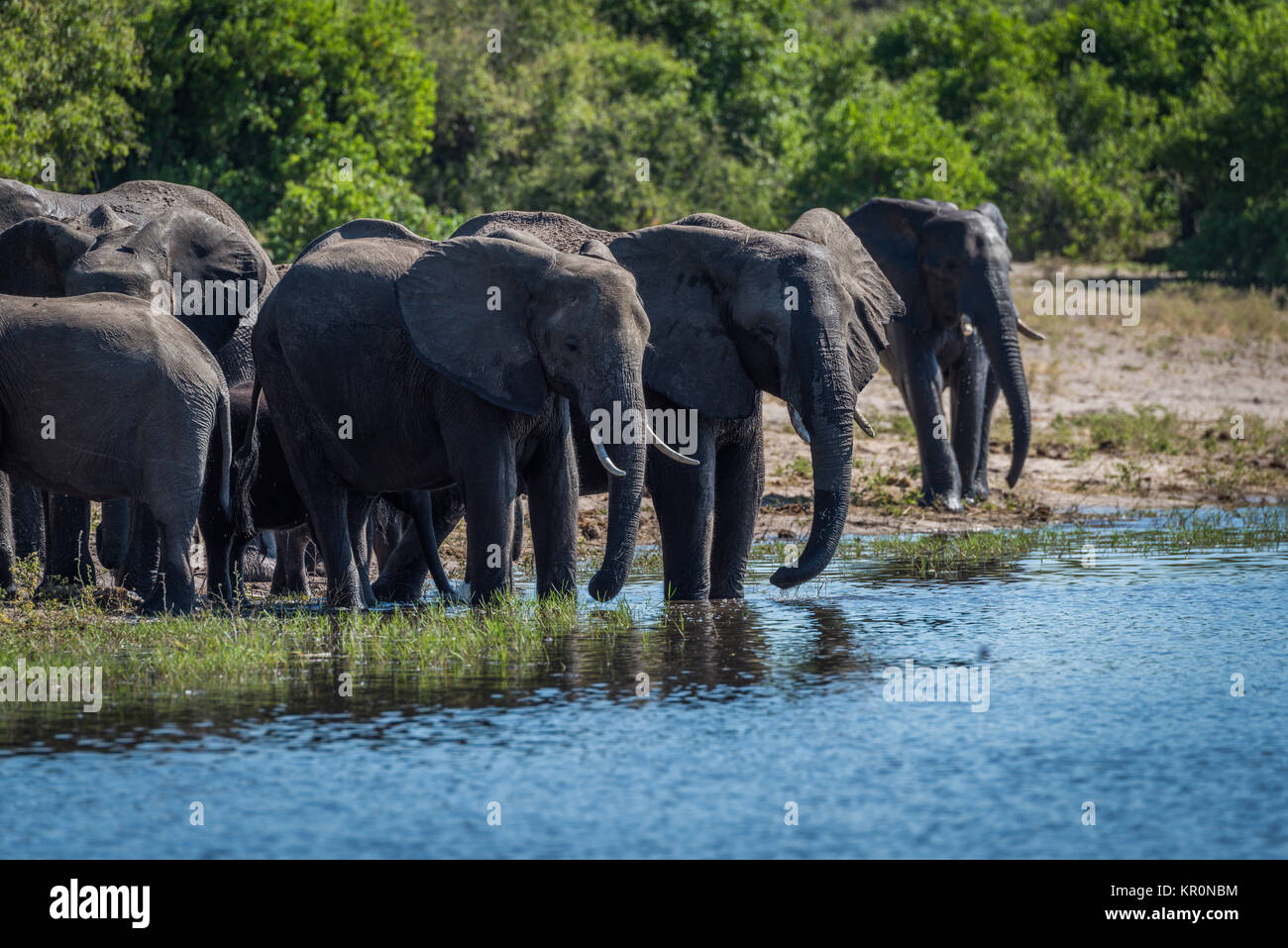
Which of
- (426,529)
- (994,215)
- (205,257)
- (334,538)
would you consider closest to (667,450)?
(426,529)

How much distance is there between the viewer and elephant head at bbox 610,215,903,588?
9977 millimetres

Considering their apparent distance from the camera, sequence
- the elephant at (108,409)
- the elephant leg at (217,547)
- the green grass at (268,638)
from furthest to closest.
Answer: the elephant leg at (217,547)
the elephant at (108,409)
the green grass at (268,638)

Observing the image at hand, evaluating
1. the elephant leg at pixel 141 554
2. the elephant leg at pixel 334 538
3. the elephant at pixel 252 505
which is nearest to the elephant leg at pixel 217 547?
the elephant at pixel 252 505

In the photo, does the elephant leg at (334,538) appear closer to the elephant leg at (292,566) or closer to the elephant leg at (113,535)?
the elephant leg at (292,566)

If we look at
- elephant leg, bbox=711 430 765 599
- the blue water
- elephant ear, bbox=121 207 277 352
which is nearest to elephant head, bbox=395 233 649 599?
the blue water

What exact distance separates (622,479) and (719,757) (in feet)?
7.61

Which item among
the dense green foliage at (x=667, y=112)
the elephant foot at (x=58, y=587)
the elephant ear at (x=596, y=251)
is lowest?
the elephant foot at (x=58, y=587)

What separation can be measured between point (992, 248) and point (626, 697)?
7.67 m

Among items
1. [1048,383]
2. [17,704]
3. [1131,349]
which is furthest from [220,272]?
[1131,349]

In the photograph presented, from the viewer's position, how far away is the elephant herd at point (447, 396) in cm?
963

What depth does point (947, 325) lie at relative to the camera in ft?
50.6

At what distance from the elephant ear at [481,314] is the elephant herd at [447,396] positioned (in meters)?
0.01

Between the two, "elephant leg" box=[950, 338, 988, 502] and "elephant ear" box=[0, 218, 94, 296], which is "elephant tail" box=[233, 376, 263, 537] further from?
"elephant leg" box=[950, 338, 988, 502]
